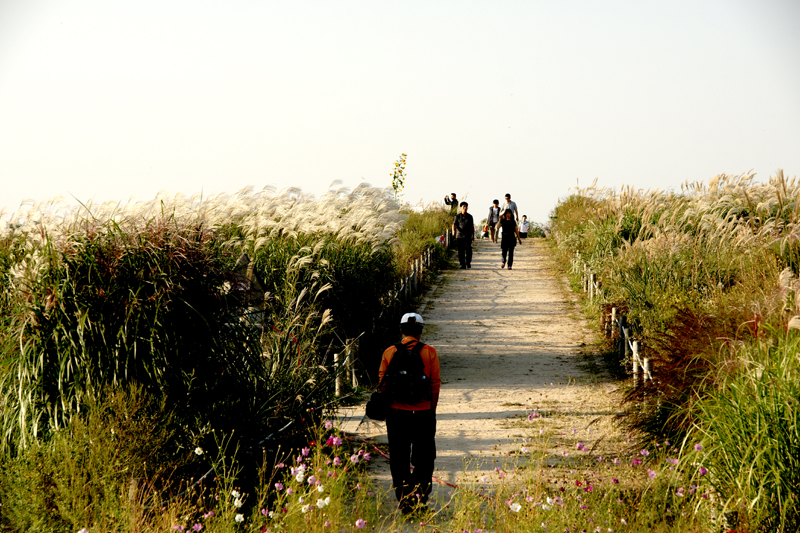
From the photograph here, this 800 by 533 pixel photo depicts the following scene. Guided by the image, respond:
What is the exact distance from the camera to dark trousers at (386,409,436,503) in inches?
226

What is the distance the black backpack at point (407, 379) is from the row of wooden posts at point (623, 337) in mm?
2541

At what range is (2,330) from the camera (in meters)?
5.80

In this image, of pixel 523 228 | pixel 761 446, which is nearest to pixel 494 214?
pixel 523 228

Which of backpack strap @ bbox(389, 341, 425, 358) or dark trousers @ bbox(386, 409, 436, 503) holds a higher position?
backpack strap @ bbox(389, 341, 425, 358)

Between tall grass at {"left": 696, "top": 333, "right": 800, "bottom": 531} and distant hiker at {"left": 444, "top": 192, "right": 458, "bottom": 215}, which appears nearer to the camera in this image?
tall grass at {"left": 696, "top": 333, "right": 800, "bottom": 531}

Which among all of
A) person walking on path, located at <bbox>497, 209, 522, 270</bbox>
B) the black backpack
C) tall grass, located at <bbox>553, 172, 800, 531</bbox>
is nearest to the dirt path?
the black backpack

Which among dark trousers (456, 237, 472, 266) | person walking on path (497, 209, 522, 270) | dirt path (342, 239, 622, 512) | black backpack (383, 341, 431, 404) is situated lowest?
dirt path (342, 239, 622, 512)

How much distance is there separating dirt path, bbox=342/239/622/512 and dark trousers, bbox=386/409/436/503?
0.32 metres

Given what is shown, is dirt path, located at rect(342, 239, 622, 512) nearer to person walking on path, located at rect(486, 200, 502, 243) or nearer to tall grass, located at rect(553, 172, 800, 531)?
tall grass, located at rect(553, 172, 800, 531)

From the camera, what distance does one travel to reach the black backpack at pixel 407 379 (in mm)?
5668

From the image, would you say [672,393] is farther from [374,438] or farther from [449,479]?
[374,438]

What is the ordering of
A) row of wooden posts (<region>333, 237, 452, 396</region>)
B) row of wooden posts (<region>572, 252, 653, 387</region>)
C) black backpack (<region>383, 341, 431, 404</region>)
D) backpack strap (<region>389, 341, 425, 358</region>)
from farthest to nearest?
row of wooden posts (<region>333, 237, 452, 396</region>) < row of wooden posts (<region>572, 252, 653, 387</region>) < backpack strap (<region>389, 341, 425, 358</region>) < black backpack (<region>383, 341, 431, 404</region>)

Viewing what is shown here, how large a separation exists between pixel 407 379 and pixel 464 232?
1490 centimetres

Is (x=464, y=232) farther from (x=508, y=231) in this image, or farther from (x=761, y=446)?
(x=761, y=446)
